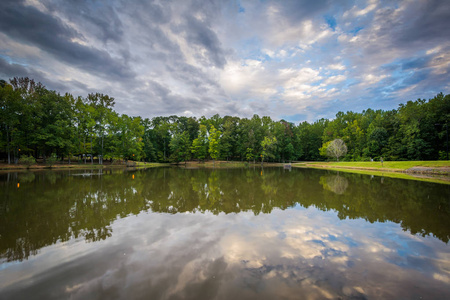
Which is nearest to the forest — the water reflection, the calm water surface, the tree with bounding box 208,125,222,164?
the tree with bounding box 208,125,222,164

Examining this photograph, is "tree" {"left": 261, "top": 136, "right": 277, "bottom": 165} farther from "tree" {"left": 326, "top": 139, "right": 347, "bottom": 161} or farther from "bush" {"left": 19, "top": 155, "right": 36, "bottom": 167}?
"bush" {"left": 19, "top": 155, "right": 36, "bottom": 167}

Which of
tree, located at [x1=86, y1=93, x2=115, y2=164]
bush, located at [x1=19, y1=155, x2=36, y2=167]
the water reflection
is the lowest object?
the water reflection

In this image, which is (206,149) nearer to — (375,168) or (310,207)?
(375,168)

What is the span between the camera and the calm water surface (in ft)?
11.0

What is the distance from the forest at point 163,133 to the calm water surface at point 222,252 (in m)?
36.4

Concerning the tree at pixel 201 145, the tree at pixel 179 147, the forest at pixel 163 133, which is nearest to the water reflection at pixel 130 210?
the forest at pixel 163 133

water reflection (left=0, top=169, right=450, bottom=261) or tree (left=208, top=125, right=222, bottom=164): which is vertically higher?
tree (left=208, top=125, right=222, bottom=164)

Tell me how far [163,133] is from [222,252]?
62.2 metres

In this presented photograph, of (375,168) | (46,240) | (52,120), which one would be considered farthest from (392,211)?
(52,120)

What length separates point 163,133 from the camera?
63156 mm

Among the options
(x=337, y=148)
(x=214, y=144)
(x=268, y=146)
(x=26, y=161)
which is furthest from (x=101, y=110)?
(x=337, y=148)

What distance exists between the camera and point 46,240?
5328 millimetres

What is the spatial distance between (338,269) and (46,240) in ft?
24.2

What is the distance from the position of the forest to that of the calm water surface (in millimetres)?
36415
